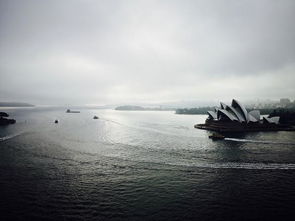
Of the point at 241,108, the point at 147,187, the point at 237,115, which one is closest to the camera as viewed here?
the point at 147,187

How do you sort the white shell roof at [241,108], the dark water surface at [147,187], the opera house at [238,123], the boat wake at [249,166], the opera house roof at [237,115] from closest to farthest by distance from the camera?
the dark water surface at [147,187] → the boat wake at [249,166] → the opera house at [238,123] → the opera house roof at [237,115] → the white shell roof at [241,108]

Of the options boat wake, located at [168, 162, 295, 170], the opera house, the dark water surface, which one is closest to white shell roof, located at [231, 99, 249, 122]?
the opera house

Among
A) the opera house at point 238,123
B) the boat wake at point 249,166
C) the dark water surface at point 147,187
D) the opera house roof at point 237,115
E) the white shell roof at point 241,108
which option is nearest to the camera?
the dark water surface at point 147,187

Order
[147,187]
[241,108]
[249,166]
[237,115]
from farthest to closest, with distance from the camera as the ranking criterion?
[241,108], [237,115], [249,166], [147,187]

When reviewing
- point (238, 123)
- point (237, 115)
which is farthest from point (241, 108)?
point (238, 123)

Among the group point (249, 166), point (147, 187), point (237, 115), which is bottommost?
point (147, 187)

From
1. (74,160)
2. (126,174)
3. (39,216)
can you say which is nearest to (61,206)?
(39,216)

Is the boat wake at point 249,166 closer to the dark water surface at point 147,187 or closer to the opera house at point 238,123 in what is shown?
the dark water surface at point 147,187

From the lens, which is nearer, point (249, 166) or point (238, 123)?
point (249, 166)

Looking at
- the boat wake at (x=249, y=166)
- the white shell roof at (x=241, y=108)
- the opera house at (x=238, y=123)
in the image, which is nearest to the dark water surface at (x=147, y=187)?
the boat wake at (x=249, y=166)

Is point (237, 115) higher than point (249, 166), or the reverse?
point (237, 115)

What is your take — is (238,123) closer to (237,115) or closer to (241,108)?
(237,115)

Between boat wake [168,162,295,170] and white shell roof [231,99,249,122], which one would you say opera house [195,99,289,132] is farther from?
boat wake [168,162,295,170]
